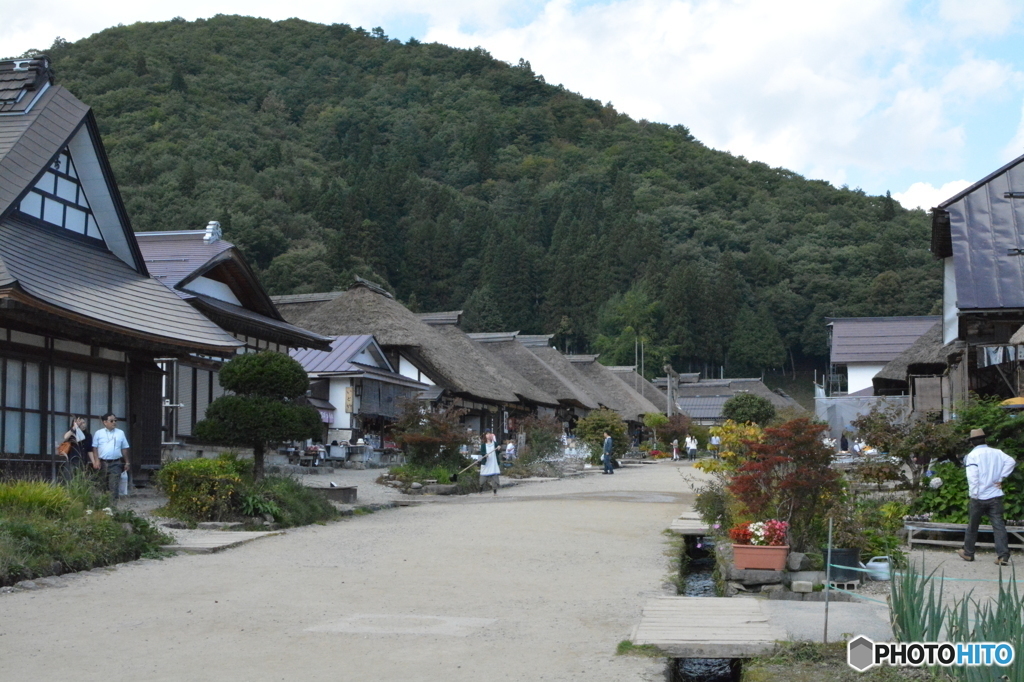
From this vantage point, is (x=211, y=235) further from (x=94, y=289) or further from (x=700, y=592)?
(x=700, y=592)

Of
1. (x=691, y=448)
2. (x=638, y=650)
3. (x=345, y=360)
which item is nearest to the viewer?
(x=638, y=650)

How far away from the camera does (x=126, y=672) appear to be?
6609 mm

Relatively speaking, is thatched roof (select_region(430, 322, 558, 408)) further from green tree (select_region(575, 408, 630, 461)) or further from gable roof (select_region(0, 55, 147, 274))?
gable roof (select_region(0, 55, 147, 274))

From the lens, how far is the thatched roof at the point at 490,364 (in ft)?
153

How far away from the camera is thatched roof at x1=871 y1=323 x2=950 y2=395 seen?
80.8 ft

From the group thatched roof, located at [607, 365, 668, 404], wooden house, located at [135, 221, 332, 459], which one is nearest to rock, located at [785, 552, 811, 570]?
wooden house, located at [135, 221, 332, 459]

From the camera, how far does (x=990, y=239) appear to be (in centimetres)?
1733

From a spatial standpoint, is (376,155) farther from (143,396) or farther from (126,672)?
(126,672)

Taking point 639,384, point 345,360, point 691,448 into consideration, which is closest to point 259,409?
point 345,360

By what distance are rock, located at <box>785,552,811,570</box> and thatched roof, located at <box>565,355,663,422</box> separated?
54123 millimetres

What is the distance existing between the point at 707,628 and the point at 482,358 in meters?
40.9

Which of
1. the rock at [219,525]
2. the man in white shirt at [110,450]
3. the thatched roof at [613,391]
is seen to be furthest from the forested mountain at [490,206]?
the rock at [219,525]

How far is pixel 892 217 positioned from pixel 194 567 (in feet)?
326

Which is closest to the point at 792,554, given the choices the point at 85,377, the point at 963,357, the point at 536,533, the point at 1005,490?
the point at 1005,490
